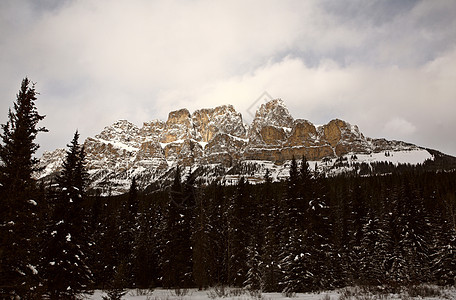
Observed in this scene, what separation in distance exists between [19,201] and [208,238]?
82.6 ft

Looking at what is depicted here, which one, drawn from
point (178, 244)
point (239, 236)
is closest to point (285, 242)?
point (239, 236)

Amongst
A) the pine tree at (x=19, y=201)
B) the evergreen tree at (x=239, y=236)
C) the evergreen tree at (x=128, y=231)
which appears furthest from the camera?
the evergreen tree at (x=128, y=231)

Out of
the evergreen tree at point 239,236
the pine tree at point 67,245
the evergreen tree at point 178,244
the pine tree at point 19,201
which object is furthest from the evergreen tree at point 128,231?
the pine tree at point 19,201

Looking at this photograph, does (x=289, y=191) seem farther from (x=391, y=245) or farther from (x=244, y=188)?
(x=391, y=245)

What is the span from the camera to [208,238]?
36562mm

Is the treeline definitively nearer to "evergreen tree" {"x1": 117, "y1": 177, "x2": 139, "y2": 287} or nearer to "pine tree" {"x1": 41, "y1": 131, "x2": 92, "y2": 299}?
"evergreen tree" {"x1": 117, "y1": 177, "x2": 139, "y2": 287}

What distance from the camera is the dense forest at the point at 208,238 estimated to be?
14.4 meters

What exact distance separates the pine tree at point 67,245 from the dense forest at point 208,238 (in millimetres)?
68

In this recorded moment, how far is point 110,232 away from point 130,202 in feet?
22.3

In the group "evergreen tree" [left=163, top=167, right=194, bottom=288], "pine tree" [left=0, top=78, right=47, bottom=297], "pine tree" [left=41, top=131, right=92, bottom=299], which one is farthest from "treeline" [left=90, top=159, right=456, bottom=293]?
"pine tree" [left=0, top=78, right=47, bottom=297]

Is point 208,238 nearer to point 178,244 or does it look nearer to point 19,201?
point 178,244

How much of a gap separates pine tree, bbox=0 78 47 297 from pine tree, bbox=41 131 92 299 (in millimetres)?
6952

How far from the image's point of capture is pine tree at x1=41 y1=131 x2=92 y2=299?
2031 cm

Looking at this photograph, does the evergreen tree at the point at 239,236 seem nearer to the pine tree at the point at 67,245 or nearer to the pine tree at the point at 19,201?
the pine tree at the point at 67,245
